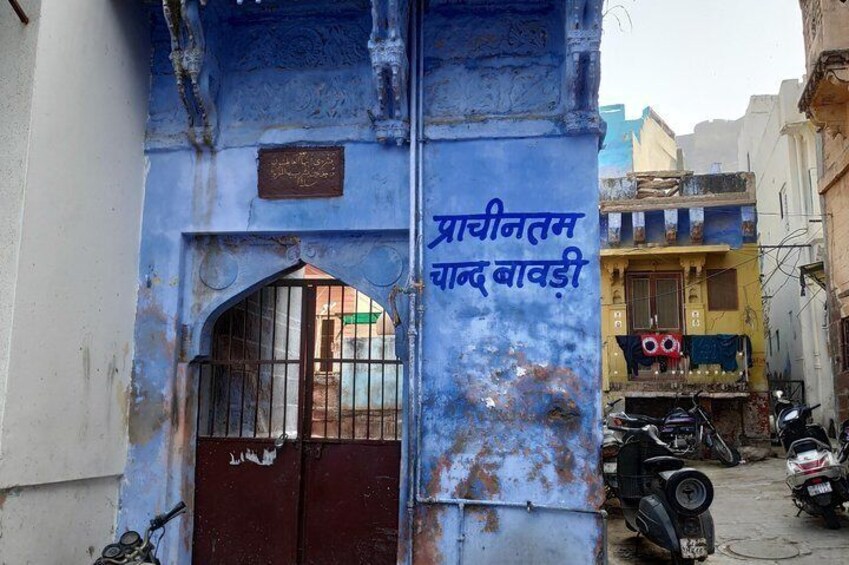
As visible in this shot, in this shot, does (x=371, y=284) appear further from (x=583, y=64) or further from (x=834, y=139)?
(x=834, y=139)

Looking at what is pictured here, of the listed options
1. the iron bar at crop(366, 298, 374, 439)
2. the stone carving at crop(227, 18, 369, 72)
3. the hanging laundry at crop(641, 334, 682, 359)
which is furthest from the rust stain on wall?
the hanging laundry at crop(641, 334, 682, 359)

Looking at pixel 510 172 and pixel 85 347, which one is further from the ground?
pixel 510 172

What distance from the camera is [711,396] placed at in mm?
15438

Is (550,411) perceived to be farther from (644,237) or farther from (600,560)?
(644,237)

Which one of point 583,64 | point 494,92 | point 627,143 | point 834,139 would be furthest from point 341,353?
point 627,143

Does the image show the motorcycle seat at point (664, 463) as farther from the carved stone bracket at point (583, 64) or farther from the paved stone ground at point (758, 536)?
the carved stone bracket at point (583, 64)

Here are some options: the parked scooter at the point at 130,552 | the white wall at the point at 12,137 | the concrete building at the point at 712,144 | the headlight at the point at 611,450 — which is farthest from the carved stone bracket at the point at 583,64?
the concrete building at the point at 712,144

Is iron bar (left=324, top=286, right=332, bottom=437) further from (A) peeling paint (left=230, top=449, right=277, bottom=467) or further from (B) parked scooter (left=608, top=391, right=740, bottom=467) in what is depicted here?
(B) parked scooter (left=608, top=391, right=740, bottom=467)

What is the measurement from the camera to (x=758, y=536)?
7641mm

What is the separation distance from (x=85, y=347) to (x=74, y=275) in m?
0.54

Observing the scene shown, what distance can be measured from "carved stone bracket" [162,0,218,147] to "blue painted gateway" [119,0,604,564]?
17 millimetres

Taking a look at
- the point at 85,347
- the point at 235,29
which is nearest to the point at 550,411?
the point at 85,347

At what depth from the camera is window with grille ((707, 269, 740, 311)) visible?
16.3 meters

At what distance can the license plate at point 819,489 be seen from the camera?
766 cm
